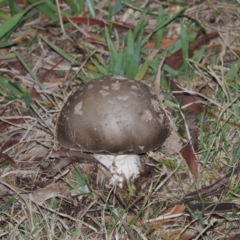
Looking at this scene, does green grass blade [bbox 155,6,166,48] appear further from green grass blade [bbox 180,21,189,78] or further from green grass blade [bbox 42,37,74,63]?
green grass blade [bbox 42,37,74,63]

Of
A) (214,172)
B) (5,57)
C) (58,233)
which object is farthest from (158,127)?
(5,57)

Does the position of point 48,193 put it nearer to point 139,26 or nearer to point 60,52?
point 60,52

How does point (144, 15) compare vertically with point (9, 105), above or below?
above

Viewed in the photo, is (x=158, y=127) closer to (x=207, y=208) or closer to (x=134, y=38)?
(x=207, y=208)

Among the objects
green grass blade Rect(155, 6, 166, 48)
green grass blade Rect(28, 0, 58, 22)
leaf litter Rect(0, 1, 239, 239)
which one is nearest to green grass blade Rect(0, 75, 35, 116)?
leaf litter Rect(0, 1, 239, 239)

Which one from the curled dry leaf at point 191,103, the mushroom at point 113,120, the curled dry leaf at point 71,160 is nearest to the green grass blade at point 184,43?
the curled dry leaf at point 191,103

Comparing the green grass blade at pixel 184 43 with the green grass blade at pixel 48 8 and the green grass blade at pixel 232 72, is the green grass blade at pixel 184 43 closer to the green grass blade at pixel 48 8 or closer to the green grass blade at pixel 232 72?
the green grass blade at pixel 232 72

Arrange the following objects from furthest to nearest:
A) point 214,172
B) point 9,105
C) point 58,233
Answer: point 9,105 < point 214,172 < point 58,233

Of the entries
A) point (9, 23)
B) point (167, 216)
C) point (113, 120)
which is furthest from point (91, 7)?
point (167, 216)
